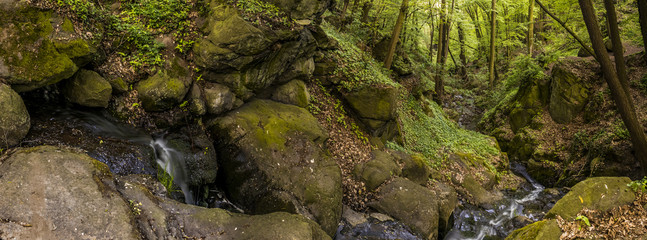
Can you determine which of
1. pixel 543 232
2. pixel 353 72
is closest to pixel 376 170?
pixel 353 72

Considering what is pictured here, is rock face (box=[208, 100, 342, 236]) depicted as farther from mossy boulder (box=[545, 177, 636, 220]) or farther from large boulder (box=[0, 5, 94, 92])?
mossy boulder (box=[545, 177, 636, 220])

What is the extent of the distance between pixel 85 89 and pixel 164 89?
4.52ft

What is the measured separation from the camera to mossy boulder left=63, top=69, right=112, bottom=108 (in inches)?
238

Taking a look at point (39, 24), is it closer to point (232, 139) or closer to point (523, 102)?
point (232, 139)

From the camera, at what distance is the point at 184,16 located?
754 centimetres

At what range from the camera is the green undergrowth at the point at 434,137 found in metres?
12.5

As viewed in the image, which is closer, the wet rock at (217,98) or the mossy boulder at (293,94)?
the wet rock at (217,98)

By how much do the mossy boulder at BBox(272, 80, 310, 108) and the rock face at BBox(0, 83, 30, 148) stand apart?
16.8ft

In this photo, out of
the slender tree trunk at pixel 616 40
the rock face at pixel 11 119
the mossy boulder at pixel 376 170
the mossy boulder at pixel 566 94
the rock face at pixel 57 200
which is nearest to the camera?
the rock face at pixel 57 200

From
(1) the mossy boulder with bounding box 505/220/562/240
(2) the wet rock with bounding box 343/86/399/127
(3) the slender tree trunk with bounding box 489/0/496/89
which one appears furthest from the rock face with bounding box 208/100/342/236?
(3) the slender tree trunk with bounding box 489/0/496/89

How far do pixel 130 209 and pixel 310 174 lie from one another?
13.0ft

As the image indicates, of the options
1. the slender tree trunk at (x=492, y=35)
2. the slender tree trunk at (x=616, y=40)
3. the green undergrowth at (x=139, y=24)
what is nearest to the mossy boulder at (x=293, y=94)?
the green undergrowth at (x=139, y=24)

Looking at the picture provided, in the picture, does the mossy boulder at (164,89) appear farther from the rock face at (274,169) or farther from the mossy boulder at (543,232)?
the mossy boulder at (543,232)

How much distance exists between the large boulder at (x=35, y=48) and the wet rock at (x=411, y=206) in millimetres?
7269
